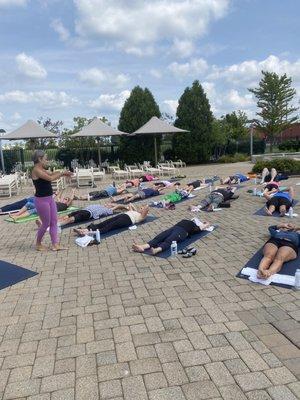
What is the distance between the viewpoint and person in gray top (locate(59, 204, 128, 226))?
319 inches

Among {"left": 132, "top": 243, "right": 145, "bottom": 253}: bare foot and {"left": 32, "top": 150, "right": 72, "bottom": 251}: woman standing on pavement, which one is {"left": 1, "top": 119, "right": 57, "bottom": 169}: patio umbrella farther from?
{"left": 132, "top": 243, "right": 145, "bottom": 253}: bare foot

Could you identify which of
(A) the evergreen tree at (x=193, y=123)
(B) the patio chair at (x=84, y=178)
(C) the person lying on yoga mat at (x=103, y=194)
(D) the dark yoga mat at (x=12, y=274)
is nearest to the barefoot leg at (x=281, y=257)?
(D) the dark yoga mat at (x=12, y=274)

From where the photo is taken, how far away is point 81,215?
8273 mm

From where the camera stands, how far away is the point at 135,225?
26.0 feet

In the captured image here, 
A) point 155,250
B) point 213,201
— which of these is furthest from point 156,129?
point 155,250

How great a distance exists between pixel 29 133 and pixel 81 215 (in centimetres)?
985

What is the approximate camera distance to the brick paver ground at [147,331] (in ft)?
9.02

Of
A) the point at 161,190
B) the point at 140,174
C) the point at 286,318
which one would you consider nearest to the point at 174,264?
the point at 286,318

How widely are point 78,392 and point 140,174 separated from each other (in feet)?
50.8

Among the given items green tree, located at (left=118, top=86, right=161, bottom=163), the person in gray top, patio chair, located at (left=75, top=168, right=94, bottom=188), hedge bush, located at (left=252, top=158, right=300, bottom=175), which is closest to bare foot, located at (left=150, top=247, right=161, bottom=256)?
the person in gray top

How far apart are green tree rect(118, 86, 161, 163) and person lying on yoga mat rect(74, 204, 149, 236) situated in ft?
50.0

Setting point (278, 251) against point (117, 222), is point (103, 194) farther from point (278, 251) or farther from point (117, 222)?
point (278, 251)

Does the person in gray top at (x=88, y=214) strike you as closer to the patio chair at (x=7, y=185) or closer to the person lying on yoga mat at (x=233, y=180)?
the person lying on yoga mat at (x=233, y=180)

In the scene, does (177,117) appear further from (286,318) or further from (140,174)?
(286,318)
